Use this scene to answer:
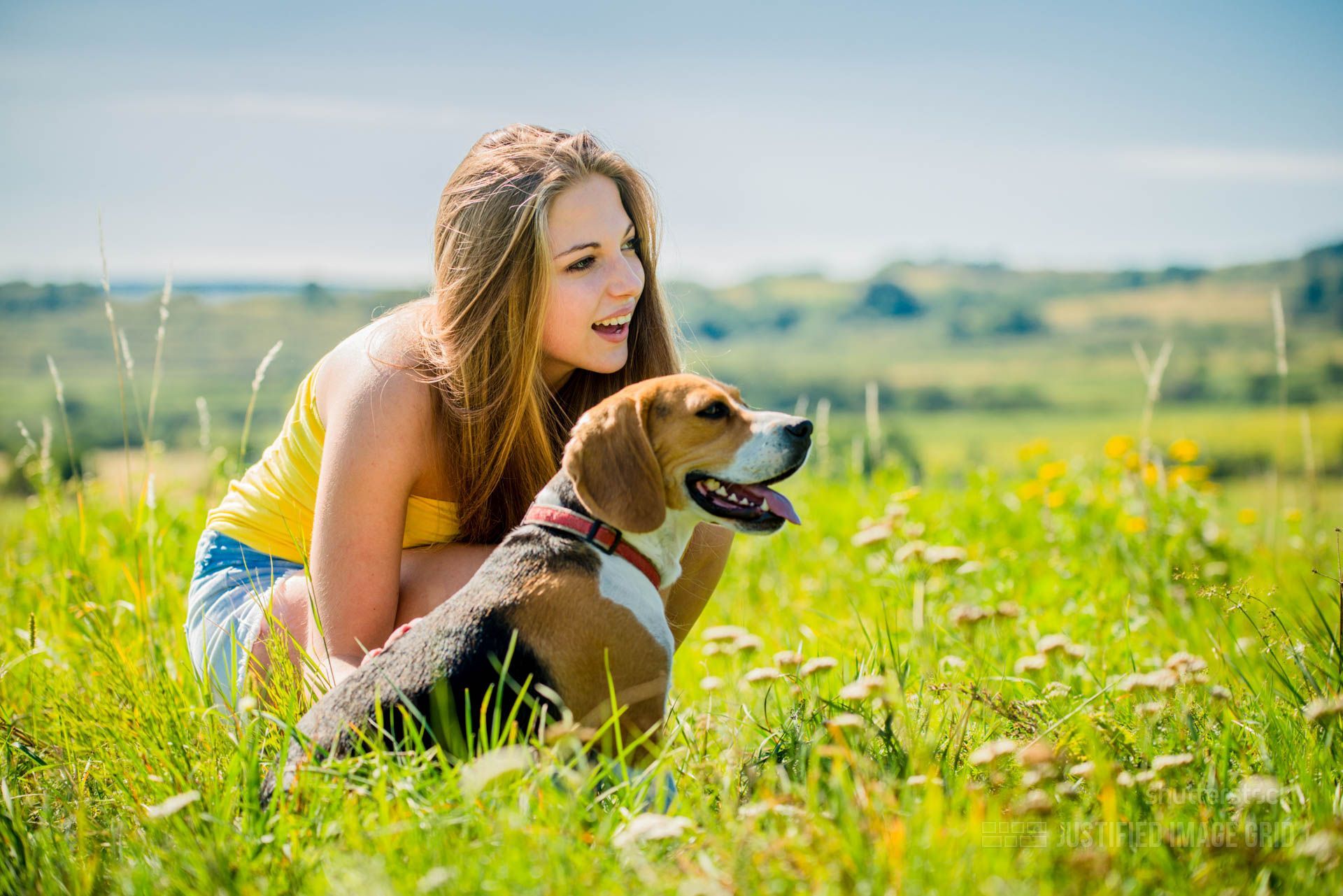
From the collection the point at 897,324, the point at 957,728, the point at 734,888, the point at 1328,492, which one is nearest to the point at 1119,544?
the point at 1328,492

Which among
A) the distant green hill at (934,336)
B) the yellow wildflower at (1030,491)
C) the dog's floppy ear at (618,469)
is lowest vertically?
the distant green hill at (934,336)

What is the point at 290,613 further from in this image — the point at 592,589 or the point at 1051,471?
the point at 1051,471

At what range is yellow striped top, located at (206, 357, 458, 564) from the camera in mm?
3746

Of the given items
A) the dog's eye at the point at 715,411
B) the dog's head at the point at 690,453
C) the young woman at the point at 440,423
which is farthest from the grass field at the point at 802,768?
the dog's eye at the point at 715,411

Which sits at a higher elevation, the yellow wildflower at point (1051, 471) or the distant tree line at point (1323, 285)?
the yellow wildflower at point (1051, 471)

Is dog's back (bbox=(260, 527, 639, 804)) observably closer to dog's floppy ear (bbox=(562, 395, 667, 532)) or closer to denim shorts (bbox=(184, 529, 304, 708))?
dog's floppy ear (bbox=(562, 395, 667, 532))

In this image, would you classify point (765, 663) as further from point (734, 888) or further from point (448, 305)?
point (734, 888)

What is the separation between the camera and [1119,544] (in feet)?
17.3

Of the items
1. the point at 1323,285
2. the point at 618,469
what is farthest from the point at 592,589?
the point at 1323,285

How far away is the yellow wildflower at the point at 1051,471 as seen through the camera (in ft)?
19.5

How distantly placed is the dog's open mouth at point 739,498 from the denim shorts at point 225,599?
59.4 inches

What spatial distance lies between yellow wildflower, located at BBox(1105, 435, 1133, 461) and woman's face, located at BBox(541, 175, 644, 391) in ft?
10.9

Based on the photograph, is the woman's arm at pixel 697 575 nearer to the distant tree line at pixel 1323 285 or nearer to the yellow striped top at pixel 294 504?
the yellow striped top at pixel 294 504

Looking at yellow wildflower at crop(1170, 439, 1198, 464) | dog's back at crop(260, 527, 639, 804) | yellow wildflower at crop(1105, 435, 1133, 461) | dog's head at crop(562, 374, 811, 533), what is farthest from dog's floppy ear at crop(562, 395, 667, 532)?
yellow wildflower at crop(1170, 439, 1198, 464)
